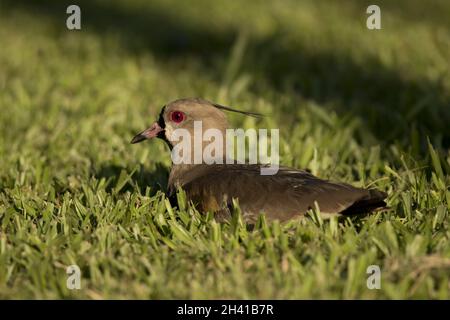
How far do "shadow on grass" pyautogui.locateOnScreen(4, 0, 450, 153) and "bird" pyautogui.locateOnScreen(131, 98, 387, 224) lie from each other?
5.75 feet

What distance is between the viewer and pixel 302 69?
926 cm

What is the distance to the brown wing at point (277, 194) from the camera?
172 inches

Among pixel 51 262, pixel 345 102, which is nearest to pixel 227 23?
pixel 345 102

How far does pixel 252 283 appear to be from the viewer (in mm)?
3793

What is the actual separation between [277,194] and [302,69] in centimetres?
491

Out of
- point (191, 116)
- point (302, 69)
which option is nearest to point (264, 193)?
point (191, 116)

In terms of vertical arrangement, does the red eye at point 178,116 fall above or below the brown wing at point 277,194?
above

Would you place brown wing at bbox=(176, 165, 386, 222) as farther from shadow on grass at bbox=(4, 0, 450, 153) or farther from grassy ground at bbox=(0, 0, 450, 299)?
shadow on grass at bbox=(4, 0, 450, 153)

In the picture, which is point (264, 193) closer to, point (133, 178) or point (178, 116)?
point (178, 116)

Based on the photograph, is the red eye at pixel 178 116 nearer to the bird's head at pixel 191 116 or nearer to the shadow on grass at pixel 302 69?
the bird's head at pixel 191 116

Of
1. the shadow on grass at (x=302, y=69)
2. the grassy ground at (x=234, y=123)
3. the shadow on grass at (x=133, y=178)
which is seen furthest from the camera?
the shadow on grass at (x=302, y=69)

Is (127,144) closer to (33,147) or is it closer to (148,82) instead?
(33,147)

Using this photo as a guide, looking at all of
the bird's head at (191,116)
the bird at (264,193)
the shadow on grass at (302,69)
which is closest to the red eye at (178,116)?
the bird's head at (191,116)

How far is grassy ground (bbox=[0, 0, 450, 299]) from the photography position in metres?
3.89
